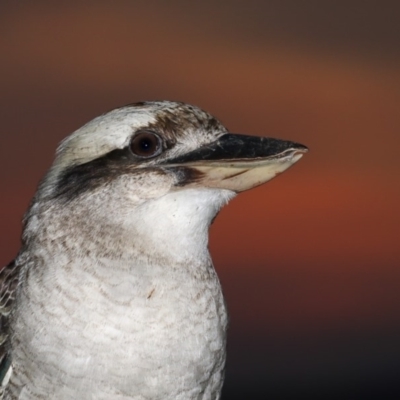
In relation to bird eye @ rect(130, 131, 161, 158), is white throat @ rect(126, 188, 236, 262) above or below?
below

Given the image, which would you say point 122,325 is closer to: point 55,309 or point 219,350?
point 55,309

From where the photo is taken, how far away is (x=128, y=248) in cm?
406

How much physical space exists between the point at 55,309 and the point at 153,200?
2.04 feet

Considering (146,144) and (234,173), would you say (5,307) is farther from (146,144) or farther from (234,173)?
(234,173)

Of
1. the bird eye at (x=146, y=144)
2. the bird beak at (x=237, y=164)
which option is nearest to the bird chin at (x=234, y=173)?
the bird beak at (x=237, y=164)

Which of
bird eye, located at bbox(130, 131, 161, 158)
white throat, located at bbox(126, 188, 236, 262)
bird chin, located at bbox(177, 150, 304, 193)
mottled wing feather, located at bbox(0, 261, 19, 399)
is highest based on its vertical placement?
bird eye, located at bbox(130, 131, 161, 158)

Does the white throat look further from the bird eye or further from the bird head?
the bird eye

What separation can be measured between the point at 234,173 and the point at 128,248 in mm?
548

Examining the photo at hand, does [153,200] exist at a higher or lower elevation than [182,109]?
lower

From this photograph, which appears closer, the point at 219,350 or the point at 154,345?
the point at 154,345

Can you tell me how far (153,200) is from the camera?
4.05 m

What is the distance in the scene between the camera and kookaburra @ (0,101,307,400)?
4.05m

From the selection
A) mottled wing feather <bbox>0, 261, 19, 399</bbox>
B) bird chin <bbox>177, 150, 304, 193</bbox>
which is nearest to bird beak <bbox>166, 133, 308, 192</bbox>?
bird chin <bbox>177, 150, 304, 193</bbox>

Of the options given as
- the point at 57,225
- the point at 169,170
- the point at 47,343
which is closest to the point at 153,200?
the point at 169,170
